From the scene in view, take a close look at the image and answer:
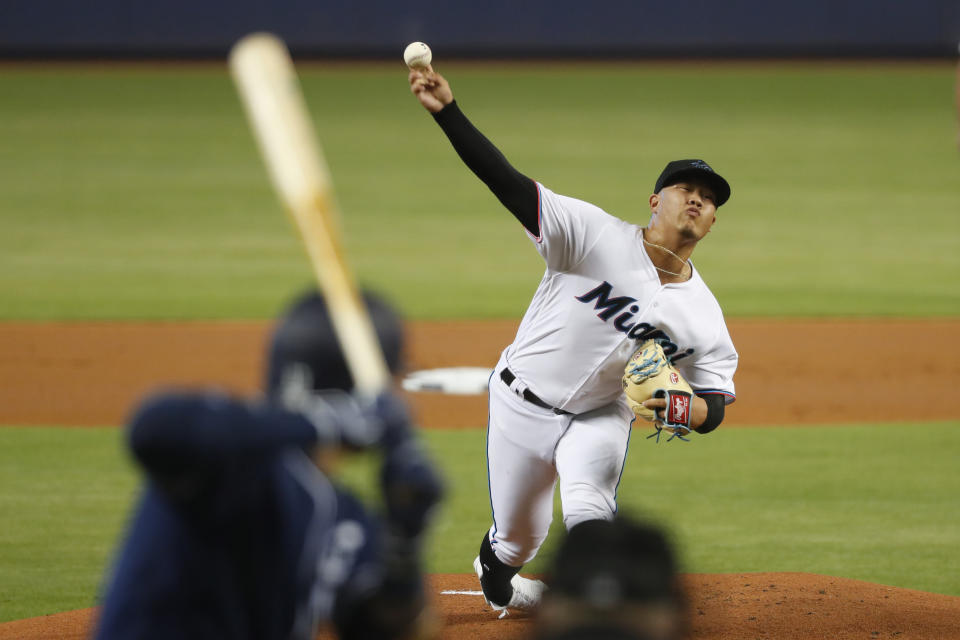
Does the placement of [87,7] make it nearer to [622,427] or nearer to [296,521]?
[622,427]

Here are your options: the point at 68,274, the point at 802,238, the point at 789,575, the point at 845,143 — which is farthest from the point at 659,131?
the point at 789,575

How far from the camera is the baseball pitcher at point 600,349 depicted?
4453 mm

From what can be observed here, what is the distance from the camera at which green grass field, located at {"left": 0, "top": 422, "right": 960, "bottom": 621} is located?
19.3 feet

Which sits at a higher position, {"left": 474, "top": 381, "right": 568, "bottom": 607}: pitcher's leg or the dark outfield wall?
the dark outfield wall

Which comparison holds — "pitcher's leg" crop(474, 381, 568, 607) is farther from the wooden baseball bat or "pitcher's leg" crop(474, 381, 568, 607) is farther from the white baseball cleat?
the wooden baseball bat

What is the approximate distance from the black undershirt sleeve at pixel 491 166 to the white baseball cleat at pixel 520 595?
161cm

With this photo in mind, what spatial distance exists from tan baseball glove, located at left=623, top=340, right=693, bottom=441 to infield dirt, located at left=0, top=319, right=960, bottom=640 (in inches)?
52.1

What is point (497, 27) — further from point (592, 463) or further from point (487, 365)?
point (592, 463)

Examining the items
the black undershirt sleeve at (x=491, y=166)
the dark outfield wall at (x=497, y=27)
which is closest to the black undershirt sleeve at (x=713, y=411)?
the black undershirt sleeve at (x=491, y=166)

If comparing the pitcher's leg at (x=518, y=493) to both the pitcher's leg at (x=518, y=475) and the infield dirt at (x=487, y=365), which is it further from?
the infield dirt at (x=487, y=365)

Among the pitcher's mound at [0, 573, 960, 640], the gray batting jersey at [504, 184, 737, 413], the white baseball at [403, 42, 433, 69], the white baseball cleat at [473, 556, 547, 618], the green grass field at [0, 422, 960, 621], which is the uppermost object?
the white baseball at [403, 42, 433, 69]

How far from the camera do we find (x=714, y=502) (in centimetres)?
688

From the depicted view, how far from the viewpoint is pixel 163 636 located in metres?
1.88

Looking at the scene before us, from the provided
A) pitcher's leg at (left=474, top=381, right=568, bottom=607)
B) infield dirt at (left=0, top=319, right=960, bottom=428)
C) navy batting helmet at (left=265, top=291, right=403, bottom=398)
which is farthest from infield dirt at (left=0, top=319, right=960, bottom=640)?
navy batting helmet at (left=265, top=291, right=403, bottom=398)
